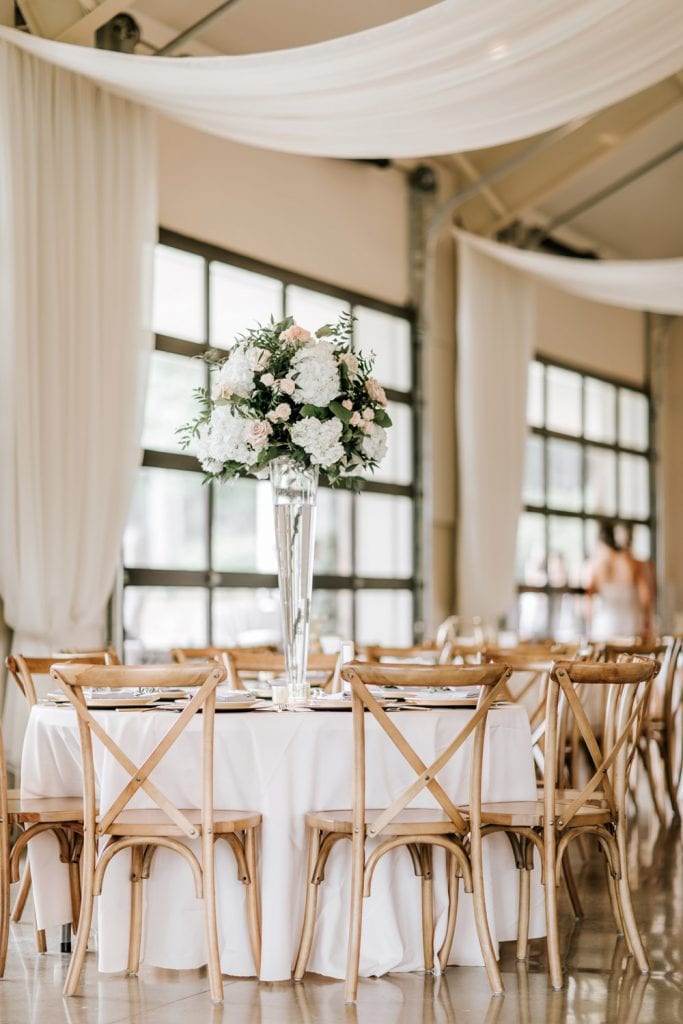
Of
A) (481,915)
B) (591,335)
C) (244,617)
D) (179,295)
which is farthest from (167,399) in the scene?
(591,335)

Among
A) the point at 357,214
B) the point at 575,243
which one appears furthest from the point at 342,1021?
the point at 575,243

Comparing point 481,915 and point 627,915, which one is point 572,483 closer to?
point 627,915

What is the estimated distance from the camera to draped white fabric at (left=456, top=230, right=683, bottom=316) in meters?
8.16

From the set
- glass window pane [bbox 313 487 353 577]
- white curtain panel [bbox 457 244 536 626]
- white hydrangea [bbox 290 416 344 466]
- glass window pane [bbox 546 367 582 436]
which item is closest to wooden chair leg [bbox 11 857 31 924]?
white hydrangea [bbox 290 416 344 466]

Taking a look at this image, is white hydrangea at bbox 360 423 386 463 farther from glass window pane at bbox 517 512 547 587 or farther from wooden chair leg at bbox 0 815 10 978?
glass window pane at bbox 517 512 547 587

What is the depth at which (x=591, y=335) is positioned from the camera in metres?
12.9

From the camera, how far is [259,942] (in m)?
3.81

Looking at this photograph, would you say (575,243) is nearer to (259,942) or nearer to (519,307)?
(519,307)

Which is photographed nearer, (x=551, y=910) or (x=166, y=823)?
(x=166, y=823)

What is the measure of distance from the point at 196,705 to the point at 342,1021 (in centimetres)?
92

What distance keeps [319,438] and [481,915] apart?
1.55 meters

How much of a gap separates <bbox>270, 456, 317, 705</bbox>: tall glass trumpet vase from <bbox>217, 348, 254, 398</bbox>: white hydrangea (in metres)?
0.26

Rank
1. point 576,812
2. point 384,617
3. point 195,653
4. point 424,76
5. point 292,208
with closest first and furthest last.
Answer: point 576,812
point 424,76
point 195,653
point 292,208
point 384,617

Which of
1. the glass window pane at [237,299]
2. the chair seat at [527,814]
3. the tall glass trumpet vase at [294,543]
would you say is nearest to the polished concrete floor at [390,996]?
the chair seat at [527,814]
